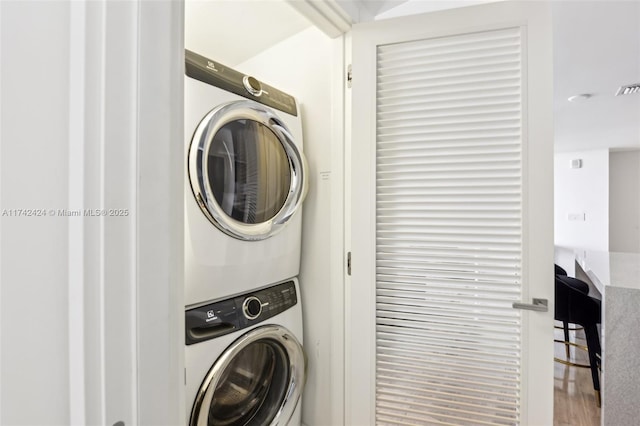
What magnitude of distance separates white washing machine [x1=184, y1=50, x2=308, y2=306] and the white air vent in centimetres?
273

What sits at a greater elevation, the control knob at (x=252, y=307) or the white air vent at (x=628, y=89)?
the white air vent at (x=628, y=89)

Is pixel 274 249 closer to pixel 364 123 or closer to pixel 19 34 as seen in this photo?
pixel 364 123

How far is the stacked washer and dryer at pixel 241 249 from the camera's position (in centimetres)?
108

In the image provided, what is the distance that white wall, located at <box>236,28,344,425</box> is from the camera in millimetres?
1464

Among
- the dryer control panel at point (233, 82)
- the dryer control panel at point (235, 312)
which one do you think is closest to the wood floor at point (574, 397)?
the dryer control panel at point (235, 312)

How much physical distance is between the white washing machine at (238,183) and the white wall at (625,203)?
20.5 ft

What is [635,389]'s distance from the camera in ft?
3.82

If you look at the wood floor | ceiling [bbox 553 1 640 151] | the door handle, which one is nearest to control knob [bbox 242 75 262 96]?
the door handle

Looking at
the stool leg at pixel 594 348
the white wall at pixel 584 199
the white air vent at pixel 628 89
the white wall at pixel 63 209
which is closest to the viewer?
the white wall at pixel 63 209

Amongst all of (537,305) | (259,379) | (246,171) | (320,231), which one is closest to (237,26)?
(246,171)

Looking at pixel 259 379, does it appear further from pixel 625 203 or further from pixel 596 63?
pixel 625 203

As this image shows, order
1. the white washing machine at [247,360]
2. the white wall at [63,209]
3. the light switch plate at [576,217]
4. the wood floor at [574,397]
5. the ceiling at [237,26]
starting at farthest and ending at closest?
the light switch plate at [576,217] < the wood floor at [574,397] < the ceiling at [237,26] < the white washing machine at [247,360] < the white wall at [63,209]

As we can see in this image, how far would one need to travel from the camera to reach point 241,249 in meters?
1.22

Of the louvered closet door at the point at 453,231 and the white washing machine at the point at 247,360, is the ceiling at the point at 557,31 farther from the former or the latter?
the white washing machine at the point at 247,360
